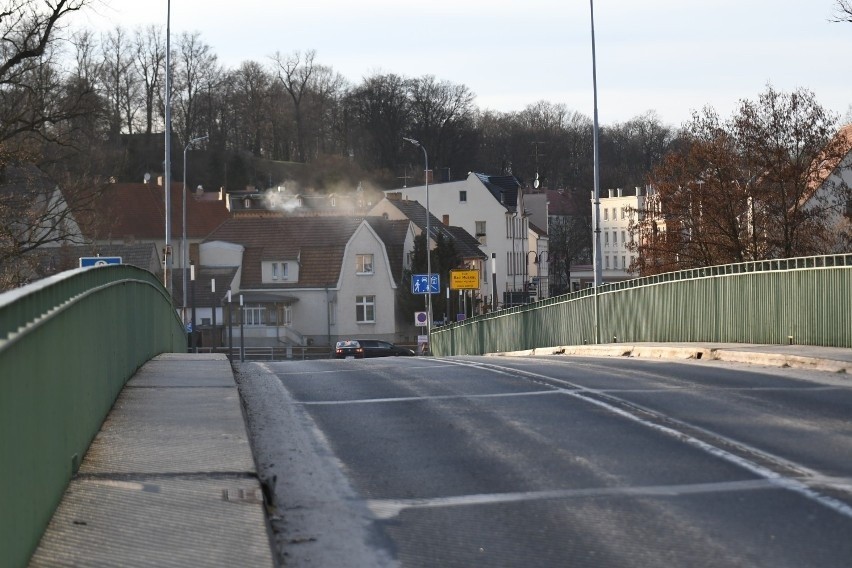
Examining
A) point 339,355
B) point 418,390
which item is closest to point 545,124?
point 339,355

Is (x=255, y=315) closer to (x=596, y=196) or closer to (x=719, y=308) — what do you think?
(x=596, y=196)

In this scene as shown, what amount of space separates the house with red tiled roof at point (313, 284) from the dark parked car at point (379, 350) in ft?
35.0

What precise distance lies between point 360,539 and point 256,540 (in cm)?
80

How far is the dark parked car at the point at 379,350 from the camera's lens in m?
74.0

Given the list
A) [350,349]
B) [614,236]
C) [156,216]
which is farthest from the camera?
[614,236]

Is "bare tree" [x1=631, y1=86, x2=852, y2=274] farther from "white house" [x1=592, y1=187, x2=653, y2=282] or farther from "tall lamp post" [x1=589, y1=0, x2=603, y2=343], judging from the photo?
"white house" [x1=592, y1=187, x2=653, y2=282]

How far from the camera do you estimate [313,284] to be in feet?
284

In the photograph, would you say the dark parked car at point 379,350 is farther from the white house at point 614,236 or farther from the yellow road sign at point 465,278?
the white house at point 614,236

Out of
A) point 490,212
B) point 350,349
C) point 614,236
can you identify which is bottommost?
point 350,349

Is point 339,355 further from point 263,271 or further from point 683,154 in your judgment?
point 683,154

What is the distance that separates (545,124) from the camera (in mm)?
148250

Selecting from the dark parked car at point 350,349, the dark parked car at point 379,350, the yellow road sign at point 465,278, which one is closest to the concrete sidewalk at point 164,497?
the dark parked car at point 350,349

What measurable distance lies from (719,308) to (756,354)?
20.6 ft

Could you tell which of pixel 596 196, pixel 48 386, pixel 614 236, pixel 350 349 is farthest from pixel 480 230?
pixel 48 386
